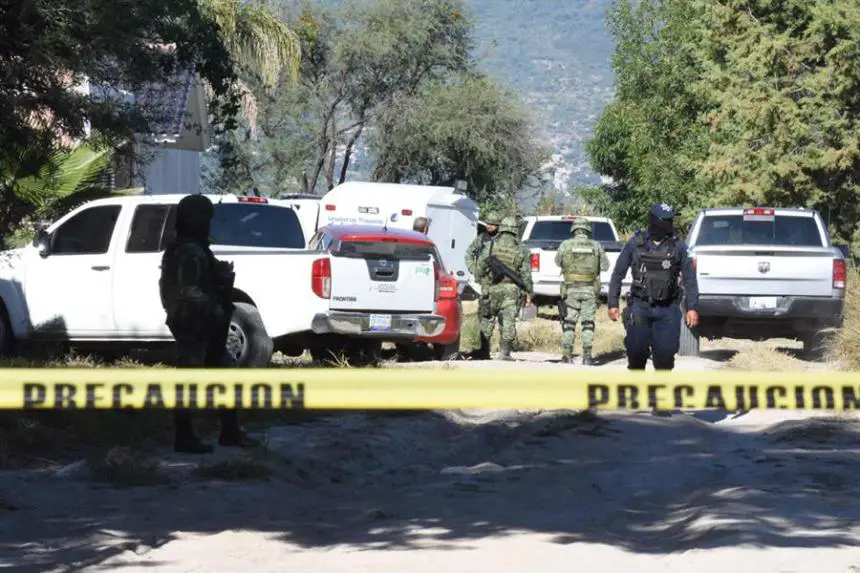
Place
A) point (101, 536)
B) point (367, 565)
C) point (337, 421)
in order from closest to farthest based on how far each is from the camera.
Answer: point (367, 565) < point (101, 536) < point (337, 421)

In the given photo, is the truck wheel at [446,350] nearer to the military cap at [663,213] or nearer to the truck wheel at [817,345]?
the truck wheel at [817,345]

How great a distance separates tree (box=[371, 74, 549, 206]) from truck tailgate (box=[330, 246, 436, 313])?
132 ft

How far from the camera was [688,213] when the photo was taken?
40.0 meters

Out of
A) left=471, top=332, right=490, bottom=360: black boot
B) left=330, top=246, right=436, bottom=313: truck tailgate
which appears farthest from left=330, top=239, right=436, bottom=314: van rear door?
left=471, top=332, right=490, bottom=360: black boot

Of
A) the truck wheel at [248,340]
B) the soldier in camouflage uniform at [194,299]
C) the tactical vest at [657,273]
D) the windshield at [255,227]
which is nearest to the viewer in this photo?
the soldier in camouflage uniform at [194,299]

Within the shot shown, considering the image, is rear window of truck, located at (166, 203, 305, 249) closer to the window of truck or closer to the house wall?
the window of truck

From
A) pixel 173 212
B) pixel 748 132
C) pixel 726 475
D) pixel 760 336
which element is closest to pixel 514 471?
pixel 726 475

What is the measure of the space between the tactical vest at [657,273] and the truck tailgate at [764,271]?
5.07 meters

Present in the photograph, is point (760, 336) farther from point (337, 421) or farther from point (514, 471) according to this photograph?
point (514, 471)

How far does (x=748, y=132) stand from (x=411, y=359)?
18.8 meters

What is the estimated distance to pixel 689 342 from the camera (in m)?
19.2

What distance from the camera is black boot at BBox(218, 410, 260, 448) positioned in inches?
438

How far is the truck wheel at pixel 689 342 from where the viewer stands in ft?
62.7

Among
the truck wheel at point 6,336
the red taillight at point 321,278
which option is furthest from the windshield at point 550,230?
the truck wheel at point 6,336
